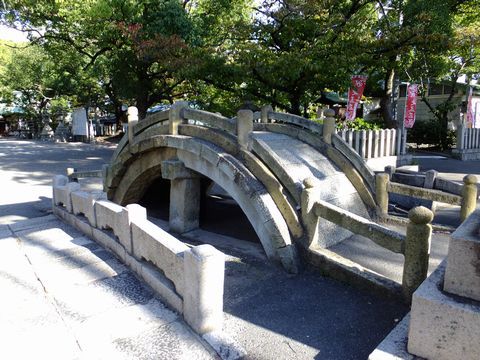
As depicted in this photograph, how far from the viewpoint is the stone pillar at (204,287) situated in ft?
11.5

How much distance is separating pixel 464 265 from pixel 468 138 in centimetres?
1845

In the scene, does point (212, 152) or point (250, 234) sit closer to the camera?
point (212, 152)

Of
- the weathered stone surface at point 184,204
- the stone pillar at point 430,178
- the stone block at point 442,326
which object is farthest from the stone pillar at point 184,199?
the stone block at point 442,326

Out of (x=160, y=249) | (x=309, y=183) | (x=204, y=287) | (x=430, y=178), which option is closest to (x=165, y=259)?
(x=160, y=249)

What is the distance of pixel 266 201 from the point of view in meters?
5.70

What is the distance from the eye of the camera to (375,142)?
11.7 meters

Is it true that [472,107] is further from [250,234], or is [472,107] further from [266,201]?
[266,201]

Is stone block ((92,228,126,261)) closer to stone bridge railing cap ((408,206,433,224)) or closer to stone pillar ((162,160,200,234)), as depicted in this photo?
→ stone pillar ((162,160,200,234))

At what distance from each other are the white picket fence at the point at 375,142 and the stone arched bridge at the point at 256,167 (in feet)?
10.5

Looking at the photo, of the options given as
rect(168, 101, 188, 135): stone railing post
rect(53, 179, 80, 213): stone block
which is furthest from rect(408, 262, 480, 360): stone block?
rect(53, 179, 80, 213): stone block

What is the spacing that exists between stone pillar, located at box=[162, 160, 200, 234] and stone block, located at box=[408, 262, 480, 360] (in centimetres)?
551

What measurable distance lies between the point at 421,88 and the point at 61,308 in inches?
858

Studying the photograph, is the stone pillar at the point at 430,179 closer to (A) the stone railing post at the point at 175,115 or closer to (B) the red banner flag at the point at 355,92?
(A) the stone railing post at the point at 175,115

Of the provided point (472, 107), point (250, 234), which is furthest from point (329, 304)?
point (472, 107)
